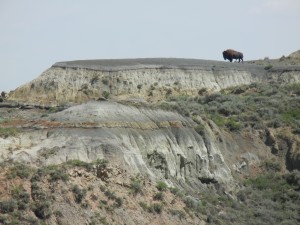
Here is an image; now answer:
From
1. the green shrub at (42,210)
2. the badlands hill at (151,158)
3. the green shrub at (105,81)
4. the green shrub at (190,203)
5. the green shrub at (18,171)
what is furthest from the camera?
the green shrub at (105,81)

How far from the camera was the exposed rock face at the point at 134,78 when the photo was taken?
73.7 m

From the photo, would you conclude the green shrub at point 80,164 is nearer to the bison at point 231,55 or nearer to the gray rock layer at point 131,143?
the gray rock layer at point 131,143

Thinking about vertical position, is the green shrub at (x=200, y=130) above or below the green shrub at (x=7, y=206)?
above

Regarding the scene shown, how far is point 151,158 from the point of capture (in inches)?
1709

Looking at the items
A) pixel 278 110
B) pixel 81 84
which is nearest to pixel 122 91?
pixel 81 84

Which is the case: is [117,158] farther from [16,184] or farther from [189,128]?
[189,128]

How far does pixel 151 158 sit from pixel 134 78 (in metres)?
33.9

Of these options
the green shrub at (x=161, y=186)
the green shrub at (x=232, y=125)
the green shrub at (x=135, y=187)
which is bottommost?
the green shrub at (x=161, y=186)

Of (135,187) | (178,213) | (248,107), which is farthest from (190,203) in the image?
(248,107)

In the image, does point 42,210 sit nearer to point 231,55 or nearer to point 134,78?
point 134,78

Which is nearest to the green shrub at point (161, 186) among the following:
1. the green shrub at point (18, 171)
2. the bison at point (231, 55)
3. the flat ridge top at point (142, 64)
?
the green shrub at point (18, 171)

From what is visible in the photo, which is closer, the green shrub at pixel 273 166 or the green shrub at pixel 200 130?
the green shrub at pixel 200 130

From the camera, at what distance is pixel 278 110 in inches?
2435

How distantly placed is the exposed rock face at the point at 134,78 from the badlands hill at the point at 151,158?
1.34 ft
